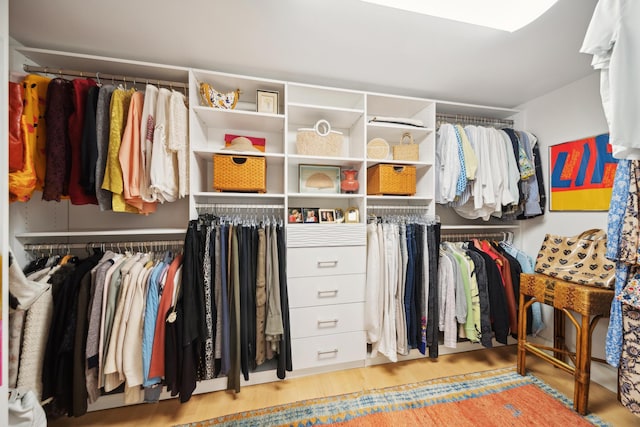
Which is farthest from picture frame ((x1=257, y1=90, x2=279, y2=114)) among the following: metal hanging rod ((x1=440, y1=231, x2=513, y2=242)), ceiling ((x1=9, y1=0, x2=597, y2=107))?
metal hanging rod ((x1=440, y1=231, x2=513, y2=242))

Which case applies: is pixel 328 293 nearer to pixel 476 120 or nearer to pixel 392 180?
pixel 392 180

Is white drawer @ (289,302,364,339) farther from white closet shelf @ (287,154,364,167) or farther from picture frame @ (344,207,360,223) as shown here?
white closet shelf @ (287,154,364,167)

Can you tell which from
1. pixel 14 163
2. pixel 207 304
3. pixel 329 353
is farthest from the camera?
pixel 329 353

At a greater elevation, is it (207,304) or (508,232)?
(508,232)

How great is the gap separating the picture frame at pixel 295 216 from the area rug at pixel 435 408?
3.79ft

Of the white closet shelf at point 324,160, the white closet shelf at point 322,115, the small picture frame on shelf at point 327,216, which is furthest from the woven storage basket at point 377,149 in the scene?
the small picture frame on shelf at point 327,216

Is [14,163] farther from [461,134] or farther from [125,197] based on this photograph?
[461,134]

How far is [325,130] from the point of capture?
1.79m

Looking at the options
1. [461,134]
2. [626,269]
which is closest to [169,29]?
[461,134]

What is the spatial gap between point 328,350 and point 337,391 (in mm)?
239

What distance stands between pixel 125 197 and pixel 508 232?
313 cm

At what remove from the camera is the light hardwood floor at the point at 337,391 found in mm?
1346

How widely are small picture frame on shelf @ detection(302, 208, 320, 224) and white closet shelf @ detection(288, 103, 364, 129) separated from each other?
76 centimetres

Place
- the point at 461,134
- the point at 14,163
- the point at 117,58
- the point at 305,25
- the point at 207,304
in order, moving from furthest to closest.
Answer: the point at 461,134 < the point at 117,58 < the point at 207,304 < the point at 305,25 < the point at 14,163
